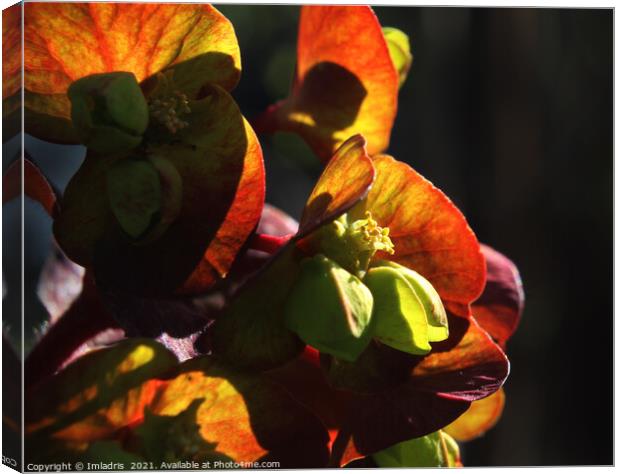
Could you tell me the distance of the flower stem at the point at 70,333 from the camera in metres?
0.63

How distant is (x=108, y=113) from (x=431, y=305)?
221 mm

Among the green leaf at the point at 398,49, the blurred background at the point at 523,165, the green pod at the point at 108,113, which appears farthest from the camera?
the blurred background at the point at 523,165

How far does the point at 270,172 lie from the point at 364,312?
0.85 meters

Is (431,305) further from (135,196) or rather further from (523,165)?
(523,165)

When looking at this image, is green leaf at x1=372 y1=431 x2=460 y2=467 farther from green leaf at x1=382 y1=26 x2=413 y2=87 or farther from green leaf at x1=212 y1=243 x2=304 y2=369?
green leaf at x1=382 y1=26 x2=413 y2=87

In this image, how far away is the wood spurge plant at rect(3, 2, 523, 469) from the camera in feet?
2.01

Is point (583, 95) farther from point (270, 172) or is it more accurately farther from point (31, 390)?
point (31, 390)

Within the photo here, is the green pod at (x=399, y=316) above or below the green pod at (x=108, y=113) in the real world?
below

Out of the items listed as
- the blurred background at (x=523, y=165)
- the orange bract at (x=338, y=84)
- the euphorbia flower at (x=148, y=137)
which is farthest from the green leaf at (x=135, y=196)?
the orange bract at (x=338, y=84)

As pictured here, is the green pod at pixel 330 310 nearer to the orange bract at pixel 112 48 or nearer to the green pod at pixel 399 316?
the green pod at pixel 399 316

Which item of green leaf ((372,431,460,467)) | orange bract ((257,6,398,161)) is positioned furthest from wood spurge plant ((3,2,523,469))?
orange bract ((257,6,398,161))

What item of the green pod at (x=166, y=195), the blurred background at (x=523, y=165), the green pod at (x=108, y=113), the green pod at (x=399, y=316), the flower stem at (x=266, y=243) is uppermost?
the green pod at (x=108, y=113)

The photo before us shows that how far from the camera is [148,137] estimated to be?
0.64 metres

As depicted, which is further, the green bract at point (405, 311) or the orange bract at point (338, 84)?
the orange bract at point (338, 84)
